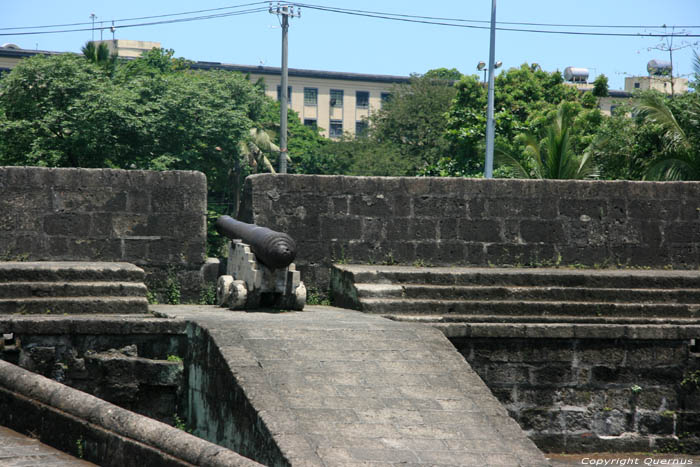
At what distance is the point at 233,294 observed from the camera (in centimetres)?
861

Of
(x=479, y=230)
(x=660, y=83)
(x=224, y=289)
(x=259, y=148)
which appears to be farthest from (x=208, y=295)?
(x=660, y=83)

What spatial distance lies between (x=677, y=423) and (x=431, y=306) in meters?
2.34

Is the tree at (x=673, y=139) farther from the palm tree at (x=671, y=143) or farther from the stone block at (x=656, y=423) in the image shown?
the stone block at (x=656, y=423)

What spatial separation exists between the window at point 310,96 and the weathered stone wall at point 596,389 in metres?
68.2

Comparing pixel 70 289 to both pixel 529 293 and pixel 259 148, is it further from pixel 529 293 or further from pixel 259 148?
pixel 259 148

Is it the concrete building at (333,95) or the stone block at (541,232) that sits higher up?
the concrete building at (333,95)

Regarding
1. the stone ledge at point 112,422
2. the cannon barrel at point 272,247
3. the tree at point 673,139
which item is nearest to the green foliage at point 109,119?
the tree at point 673,139

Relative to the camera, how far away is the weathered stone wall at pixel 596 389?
8.09m

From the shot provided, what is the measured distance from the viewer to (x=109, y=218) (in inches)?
380

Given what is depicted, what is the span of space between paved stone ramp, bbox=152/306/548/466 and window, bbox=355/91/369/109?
7019cm

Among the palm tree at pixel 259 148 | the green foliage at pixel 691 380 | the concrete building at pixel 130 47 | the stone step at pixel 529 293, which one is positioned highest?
the concrete building at pixel 130 47

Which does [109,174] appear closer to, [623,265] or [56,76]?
[623,265]

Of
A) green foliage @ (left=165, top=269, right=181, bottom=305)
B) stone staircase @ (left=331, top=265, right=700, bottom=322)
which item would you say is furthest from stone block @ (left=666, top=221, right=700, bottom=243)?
green foliage @ (left=165, top=269, right=181, bottom=305)

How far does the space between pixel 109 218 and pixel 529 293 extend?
4201mm
